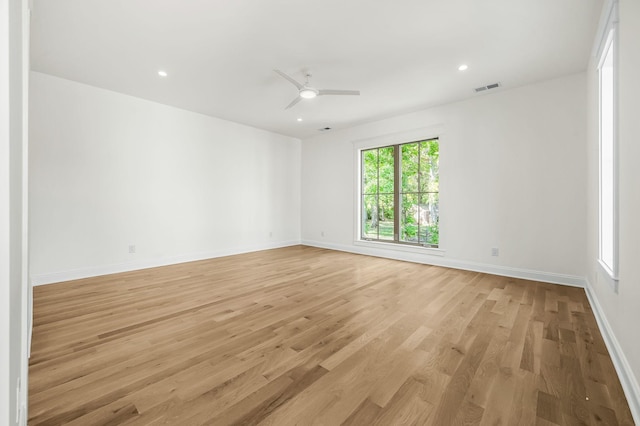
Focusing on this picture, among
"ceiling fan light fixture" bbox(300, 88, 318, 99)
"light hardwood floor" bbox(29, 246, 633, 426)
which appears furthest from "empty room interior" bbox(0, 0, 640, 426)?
"ceiling fan light fixture" bbox(300, 88, 318, 99)

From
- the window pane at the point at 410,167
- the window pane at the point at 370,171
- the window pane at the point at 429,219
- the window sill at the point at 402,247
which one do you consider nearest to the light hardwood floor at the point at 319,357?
the window sill at the point at 402,247

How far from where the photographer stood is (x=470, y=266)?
4.43 metres

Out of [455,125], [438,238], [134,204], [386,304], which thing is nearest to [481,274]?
[438,238]

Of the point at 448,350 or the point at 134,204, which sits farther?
the point at 134,204

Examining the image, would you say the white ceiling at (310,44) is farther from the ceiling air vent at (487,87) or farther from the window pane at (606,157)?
the window pane at (606,157)

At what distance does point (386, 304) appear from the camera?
289 centimetres

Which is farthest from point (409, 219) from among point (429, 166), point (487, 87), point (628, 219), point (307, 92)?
point (628, 219)

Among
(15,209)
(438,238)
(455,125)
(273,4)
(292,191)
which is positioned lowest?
(438,238)

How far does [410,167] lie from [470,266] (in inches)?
84.3

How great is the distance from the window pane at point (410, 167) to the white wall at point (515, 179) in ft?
0.99

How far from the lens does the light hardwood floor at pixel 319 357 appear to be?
1400mm

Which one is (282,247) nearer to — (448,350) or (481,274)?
(481,274)

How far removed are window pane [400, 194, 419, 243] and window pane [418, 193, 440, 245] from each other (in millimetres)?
97

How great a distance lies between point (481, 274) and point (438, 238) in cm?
93
